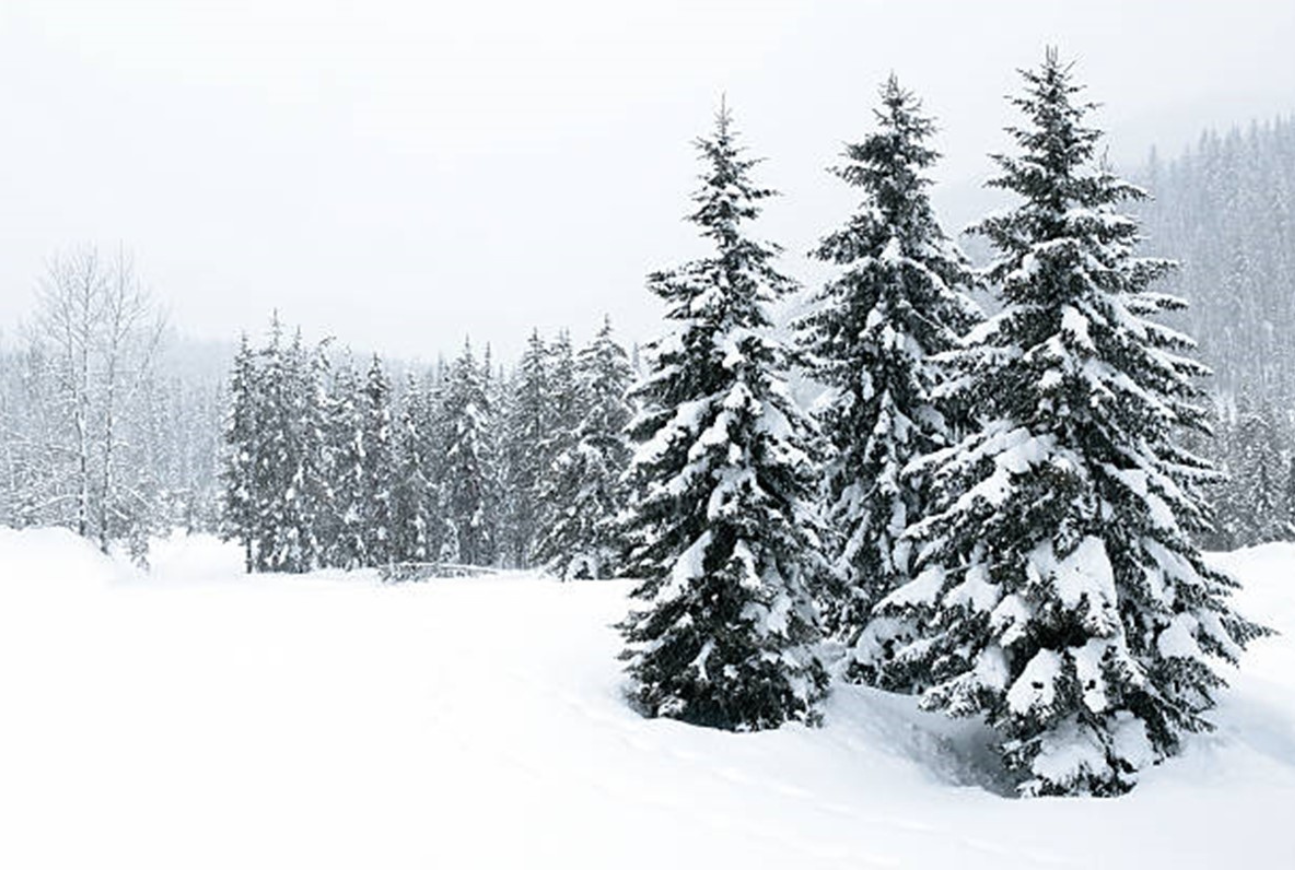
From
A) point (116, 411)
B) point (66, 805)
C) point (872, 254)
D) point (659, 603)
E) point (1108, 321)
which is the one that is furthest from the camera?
point (116, 411)

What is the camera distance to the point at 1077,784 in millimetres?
13016

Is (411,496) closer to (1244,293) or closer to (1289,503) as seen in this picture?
(1289,503)

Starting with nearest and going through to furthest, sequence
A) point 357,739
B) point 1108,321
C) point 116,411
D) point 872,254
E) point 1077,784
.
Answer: point 357,739 < point 1077,784 < point 1108,321 < point 872,254 < point 116,411

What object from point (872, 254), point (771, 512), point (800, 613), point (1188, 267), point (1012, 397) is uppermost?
point (1188, 267)

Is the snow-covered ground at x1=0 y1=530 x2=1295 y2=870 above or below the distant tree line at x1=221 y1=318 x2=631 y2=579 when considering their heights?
below

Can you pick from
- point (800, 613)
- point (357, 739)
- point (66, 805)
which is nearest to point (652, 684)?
point (800, 613)

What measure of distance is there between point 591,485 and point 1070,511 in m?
28.6

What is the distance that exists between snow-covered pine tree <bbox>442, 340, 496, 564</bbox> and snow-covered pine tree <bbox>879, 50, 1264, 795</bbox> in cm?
4479

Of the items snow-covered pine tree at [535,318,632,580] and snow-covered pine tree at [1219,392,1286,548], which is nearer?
snow-covered pine tree at [535,318,632,580]

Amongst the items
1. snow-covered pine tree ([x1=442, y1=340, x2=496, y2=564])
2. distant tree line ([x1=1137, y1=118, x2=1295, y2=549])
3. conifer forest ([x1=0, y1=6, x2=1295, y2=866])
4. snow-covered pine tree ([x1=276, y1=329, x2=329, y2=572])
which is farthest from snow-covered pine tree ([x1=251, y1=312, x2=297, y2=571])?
distant tree line ([x1=1137, y1=118, x2=1295, y2=549])

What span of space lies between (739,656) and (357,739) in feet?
21.0

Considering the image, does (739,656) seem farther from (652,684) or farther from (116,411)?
(116,411)

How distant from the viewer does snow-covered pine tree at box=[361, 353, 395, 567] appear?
194 ft

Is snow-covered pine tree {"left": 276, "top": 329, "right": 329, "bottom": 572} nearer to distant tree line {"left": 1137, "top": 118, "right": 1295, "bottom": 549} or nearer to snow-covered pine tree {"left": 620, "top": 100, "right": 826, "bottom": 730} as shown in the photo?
snow-covered pine tree {"left": 620, "top": 100, "right": 826, "bottom": 730}
